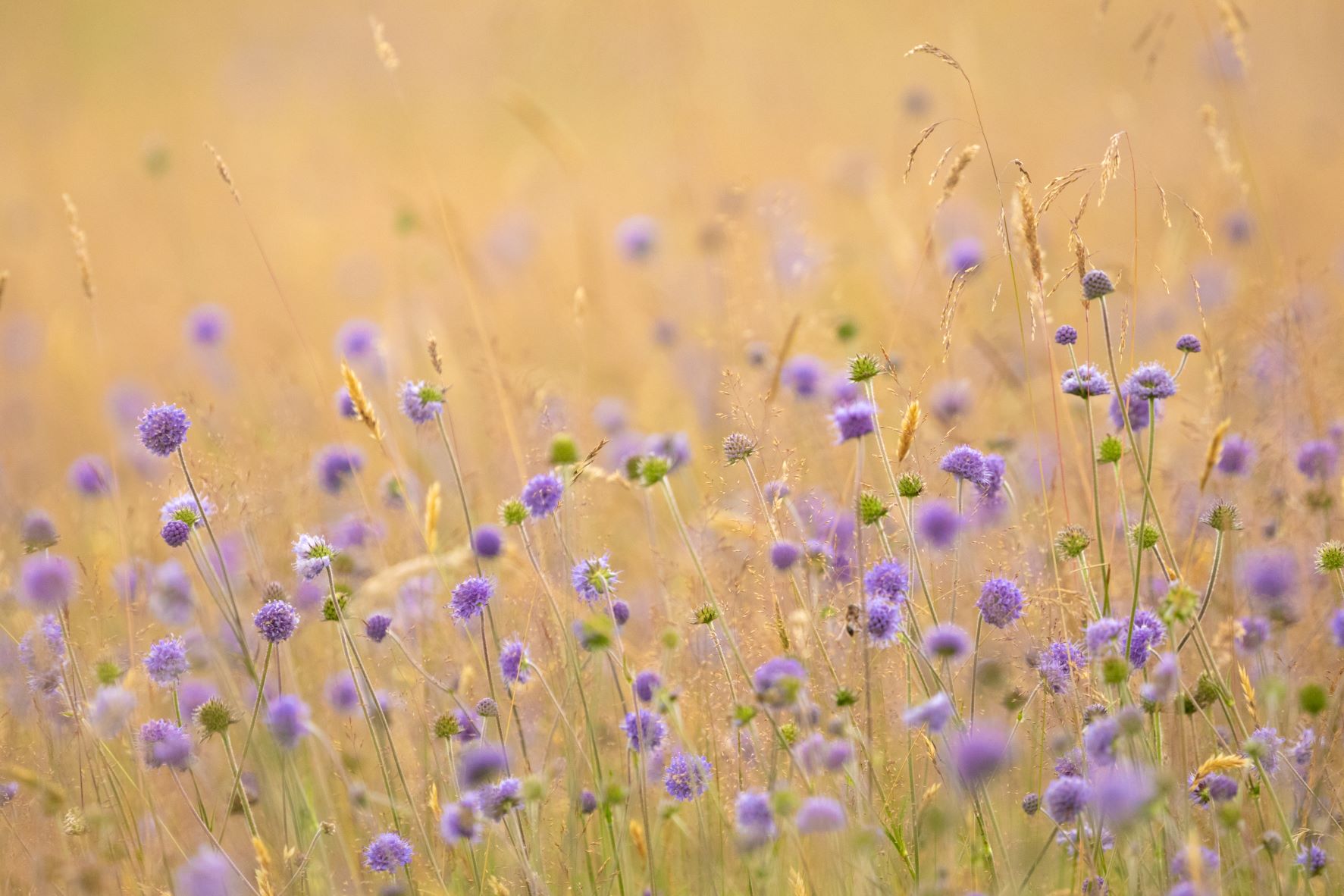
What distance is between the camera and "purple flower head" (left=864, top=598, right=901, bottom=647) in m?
1.81

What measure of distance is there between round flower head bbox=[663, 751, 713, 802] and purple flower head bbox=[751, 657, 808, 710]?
185 mm

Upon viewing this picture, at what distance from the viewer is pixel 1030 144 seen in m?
7.55

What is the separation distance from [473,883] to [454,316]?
13.9 ft

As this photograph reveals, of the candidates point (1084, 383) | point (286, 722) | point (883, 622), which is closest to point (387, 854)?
point (286, 722)

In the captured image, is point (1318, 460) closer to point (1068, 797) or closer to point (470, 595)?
point (1068, 797)

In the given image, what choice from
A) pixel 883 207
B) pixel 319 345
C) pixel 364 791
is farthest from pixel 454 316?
pixel 364 791

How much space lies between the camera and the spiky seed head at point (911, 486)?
6.54ft

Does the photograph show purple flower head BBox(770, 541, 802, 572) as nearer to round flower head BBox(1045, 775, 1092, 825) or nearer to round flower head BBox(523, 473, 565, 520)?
round flower head BBox(523, 473, 565, 520)

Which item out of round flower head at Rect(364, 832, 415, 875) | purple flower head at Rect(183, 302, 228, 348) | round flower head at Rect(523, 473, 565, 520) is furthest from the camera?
purple flower head at Rect(183, 302, 228, 348)

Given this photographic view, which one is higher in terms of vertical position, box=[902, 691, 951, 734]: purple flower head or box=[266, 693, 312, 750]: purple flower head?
box=[266, 693, 312, 750]: purple flower head

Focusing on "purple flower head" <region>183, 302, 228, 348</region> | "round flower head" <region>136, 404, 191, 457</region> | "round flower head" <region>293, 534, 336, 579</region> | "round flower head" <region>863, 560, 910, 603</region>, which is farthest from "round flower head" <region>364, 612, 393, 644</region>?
"purple flower head" <region>183, 302, 228, 348</region>

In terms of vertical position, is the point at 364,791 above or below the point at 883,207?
below

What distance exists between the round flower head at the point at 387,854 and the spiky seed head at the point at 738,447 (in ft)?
3.19

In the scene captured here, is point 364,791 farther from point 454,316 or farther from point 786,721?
point 454,316
